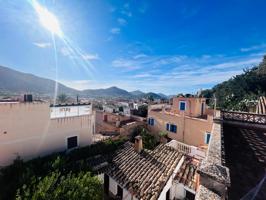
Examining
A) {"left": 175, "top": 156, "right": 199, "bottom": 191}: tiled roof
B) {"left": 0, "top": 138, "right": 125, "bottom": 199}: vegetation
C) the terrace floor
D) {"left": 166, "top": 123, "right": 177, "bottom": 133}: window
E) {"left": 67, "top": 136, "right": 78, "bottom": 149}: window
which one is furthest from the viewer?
{"left": 166, "top": 123, "right": 177, "bottom": 133}: window

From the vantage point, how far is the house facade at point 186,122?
53.3 feet

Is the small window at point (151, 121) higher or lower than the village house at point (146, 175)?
higher

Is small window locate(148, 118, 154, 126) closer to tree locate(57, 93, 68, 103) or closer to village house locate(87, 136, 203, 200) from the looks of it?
village house locate(87, 136, 203, 200)

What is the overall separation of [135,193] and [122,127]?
10.5 metres

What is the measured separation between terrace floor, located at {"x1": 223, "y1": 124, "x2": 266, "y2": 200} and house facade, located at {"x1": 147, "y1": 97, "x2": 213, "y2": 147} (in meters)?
7.64

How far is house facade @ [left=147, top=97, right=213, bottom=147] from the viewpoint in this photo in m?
16.2

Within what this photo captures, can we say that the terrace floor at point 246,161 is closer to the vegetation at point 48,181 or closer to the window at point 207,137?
the vegetation at point 48,181

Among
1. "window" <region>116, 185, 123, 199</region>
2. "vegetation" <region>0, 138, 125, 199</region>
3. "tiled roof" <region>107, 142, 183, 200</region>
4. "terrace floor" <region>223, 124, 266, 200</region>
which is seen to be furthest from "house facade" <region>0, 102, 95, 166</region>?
"terrace floor" <region>223, 124, 266, 200</region>

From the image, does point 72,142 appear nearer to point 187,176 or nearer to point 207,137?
point 187,176

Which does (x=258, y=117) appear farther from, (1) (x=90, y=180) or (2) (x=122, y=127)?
(2) (x=122, y=127)

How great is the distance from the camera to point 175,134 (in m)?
18.3

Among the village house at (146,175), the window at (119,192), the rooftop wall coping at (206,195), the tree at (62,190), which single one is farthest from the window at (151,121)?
the rooftop wall coping at (206,195)

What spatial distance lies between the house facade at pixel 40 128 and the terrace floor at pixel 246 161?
33.2ft

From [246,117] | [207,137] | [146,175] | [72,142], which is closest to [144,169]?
[146,175]
